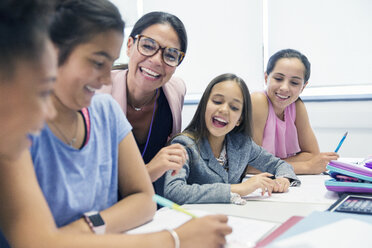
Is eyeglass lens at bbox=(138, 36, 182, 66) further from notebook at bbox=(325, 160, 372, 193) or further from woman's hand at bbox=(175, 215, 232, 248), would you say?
woman's hand at bbox=(175, 215, 232, 248)

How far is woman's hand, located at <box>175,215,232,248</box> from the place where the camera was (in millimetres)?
692

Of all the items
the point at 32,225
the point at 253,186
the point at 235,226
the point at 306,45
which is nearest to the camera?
the point at 32,225

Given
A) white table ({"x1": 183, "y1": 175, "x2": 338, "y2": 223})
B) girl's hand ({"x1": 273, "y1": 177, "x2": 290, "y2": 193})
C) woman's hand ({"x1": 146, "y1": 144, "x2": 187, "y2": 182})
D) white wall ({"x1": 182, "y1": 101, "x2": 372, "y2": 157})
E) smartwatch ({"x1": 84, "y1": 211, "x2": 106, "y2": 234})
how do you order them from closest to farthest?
smartwatch ({"x1": 84, "y1": 211, "x2": 106, "y2": 234}) < white table ({"x1": 183, "y1": 175, "x2": 338, "y2": 223}) < woman's hand ({"x1": 146, "y1": 144, "x2": 187, "y2": 182}) < girl's hand ({"x1": 273, "y1": 177, "x2": 290, "y2": 193}) < white wall ({"x1": 182, "y1": 101, "x2": 372, "y2": 157})

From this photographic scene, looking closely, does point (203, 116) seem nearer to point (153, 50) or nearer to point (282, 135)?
point (153, 50)

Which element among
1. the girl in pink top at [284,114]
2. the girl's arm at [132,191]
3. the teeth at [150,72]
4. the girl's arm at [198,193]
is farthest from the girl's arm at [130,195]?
the girl in pink top at [284,114]

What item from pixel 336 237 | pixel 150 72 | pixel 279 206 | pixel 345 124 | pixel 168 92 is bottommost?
pixel 345 124

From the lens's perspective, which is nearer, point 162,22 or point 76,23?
point 76,23

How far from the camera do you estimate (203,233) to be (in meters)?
0.70

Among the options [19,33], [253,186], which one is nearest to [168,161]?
[253,186]

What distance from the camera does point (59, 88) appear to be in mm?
798

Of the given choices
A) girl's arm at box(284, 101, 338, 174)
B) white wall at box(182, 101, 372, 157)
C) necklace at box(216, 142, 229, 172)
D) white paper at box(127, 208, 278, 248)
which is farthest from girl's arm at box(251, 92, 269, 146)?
white wall at box(182, 101, 372, 157)

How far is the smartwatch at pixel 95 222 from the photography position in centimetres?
76

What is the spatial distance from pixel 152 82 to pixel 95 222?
2.73 feet

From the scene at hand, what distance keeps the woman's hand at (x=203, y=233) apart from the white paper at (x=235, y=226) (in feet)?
0.09
